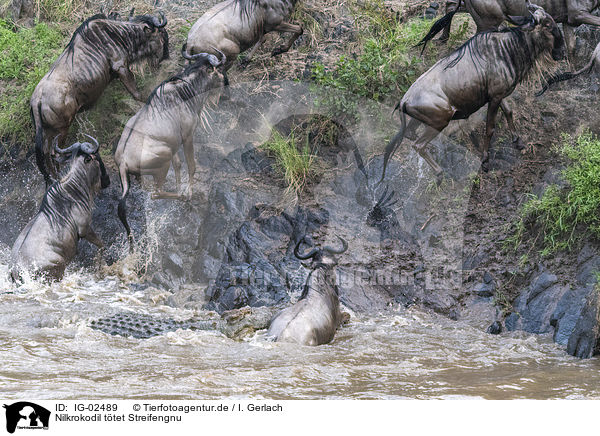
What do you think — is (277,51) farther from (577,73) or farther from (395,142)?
(577,73)

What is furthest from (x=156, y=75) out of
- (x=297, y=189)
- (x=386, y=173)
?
(x=386, y=173)

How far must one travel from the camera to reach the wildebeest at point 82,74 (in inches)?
372

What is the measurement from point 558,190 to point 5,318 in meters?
5.67

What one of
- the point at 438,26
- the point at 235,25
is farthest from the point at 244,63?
the point at 438,26

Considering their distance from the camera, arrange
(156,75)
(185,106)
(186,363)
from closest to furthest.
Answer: (186,363) < (185,106) < (156,75)

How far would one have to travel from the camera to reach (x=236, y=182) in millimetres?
9266

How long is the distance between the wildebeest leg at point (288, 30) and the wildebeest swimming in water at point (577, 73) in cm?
328

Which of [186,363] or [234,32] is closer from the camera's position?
[186,363]

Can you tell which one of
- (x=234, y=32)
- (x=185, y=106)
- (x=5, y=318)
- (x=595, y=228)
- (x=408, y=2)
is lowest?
(x=5, y=318)

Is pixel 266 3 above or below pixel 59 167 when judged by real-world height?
above

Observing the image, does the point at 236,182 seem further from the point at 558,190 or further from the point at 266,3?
the point at 558,190

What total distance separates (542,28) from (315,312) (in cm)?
412

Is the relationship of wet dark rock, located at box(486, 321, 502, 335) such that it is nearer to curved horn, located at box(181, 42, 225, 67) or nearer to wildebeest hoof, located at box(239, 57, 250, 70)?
curved horn, located at box(181, 42, 225, 67)
